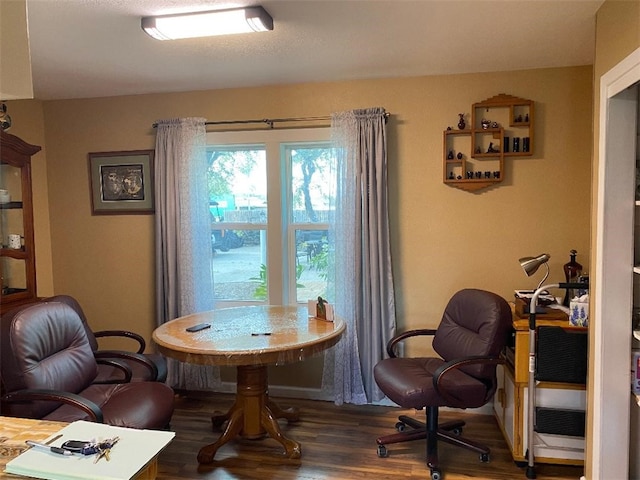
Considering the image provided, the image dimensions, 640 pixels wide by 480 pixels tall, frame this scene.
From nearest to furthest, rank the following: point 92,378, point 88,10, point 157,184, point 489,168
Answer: point 88,10 → point 92,378 → point 489,168 → point 157,184

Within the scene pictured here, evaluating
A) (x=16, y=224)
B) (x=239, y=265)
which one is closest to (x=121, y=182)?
(x=16, y=224)

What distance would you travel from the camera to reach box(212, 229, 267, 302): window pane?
4.05 m

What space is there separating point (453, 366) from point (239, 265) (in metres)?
2.05

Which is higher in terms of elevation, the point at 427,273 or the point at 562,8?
the point at 562,8

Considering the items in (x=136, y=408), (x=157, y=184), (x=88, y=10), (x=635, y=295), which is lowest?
(x=136, y=408)

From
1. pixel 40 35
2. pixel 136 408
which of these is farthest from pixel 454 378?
pixel 40 35

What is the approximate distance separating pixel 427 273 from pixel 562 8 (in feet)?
6.29

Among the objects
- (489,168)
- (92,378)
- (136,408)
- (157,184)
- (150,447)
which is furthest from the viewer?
(157,184)

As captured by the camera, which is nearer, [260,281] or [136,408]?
[136,408]

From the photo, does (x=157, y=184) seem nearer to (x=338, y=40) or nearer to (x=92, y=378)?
(x=92, y=378)

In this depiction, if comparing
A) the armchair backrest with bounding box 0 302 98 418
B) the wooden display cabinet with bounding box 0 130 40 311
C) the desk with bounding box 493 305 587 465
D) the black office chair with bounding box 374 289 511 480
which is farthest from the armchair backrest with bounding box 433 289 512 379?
the wooden display cabinet with bounding box 0 130 40 311

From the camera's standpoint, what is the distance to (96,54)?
2986 millimetres

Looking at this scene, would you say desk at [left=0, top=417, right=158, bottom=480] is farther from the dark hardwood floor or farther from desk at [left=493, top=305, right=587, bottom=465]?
desk at [left=493, top=305, right=587, bottom=465]

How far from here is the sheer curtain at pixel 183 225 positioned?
3871 millimetres
